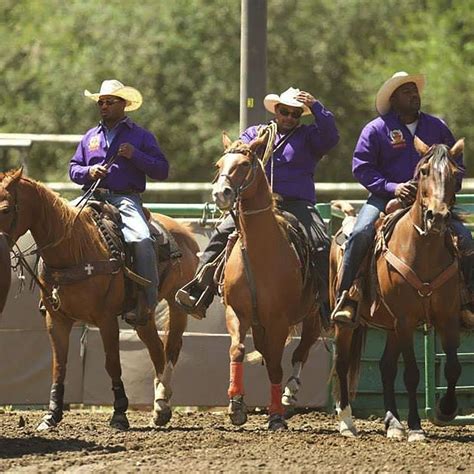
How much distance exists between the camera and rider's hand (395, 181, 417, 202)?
37.0 feet

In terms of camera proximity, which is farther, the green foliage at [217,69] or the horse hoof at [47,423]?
the green foliage at [217,69]

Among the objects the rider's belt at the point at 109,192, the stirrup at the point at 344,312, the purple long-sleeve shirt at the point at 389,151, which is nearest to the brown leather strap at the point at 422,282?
the stirrup at the point at 344,312

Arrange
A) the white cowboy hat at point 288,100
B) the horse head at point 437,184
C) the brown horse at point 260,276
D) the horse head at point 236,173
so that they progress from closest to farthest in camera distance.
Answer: the horse head at point 437,184, the horse head at point 236,173, the brown horse at point 260,276, the white cowboy hat at point 288,100

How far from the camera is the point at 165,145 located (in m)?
28.7

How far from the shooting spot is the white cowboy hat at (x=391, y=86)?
11.8 meters

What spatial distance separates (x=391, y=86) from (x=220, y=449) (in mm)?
3222

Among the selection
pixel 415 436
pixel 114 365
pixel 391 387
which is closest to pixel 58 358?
pixel 114 365

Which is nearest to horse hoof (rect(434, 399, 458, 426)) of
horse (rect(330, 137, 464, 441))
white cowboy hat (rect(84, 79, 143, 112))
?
horse (rect(330, 137, 464, 441))

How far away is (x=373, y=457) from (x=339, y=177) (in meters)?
18.1

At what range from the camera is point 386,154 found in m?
11.7

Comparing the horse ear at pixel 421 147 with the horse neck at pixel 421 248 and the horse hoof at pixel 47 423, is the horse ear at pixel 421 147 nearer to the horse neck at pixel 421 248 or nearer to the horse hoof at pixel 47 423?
the horse neck at pixel 421 248

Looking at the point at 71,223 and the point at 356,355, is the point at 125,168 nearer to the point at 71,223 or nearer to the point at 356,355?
the point at 71,223

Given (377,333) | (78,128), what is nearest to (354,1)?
(78,128)

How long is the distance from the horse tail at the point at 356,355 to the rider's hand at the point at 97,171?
7.80 ft
